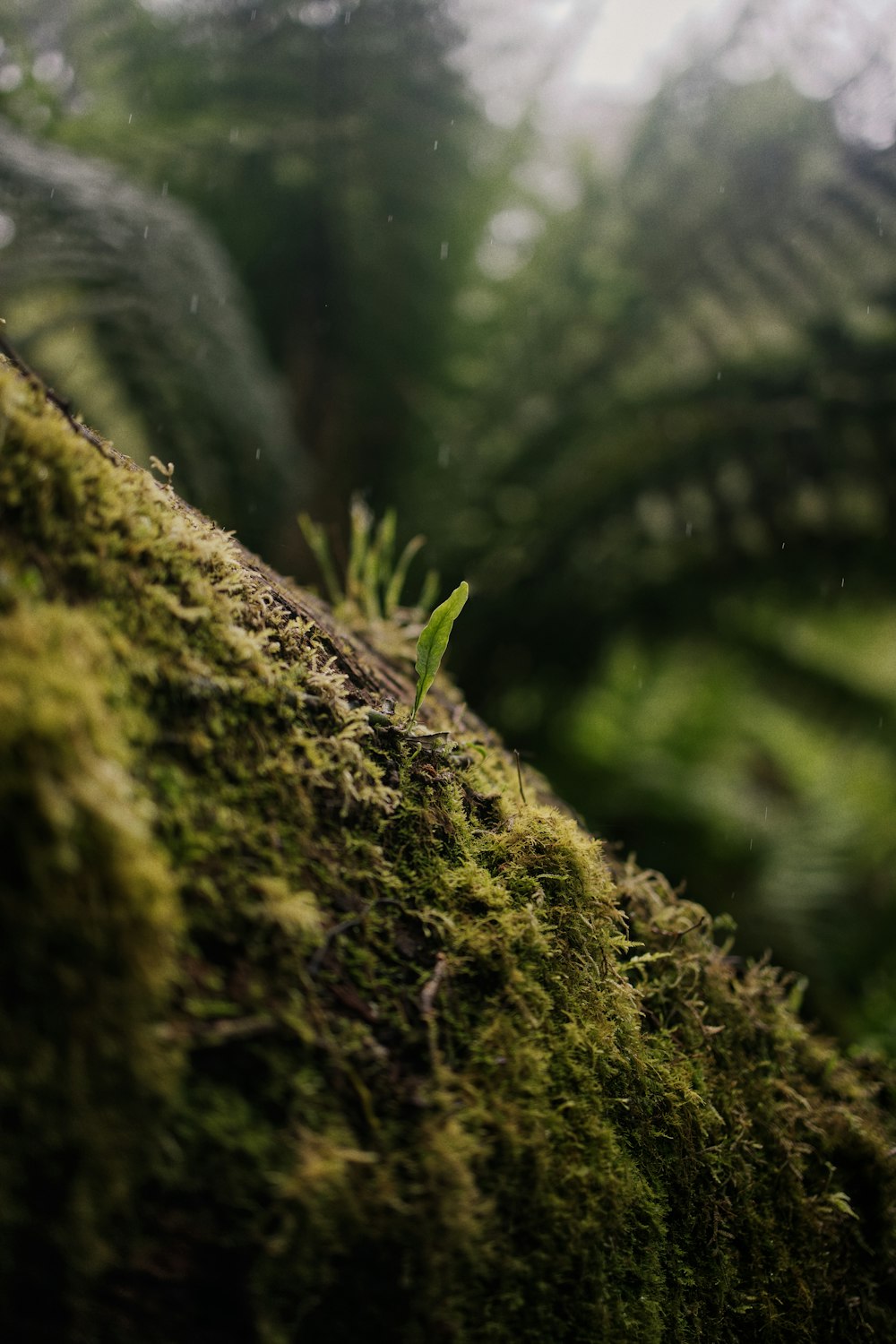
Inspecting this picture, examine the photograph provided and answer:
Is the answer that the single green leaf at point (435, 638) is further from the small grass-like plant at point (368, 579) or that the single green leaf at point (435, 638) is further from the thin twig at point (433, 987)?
the small grass-like plant at point (368, 579)

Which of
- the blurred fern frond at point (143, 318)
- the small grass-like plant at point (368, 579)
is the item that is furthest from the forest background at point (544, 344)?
the small grass-like plant at point (368, 579)

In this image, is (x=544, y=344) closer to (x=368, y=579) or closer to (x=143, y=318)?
(x=143, y=318)

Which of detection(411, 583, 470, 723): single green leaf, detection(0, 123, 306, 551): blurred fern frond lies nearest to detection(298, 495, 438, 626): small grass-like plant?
detection(411, 583, 470, 723): single green leaf

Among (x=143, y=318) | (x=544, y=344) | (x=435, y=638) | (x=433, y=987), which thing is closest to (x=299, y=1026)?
(x=433, y=987)

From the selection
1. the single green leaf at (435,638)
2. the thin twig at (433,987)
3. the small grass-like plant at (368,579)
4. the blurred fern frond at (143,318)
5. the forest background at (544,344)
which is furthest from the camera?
the forest background at (544,344)

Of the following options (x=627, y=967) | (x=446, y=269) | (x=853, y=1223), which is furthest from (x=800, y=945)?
(x=446, y=269)
